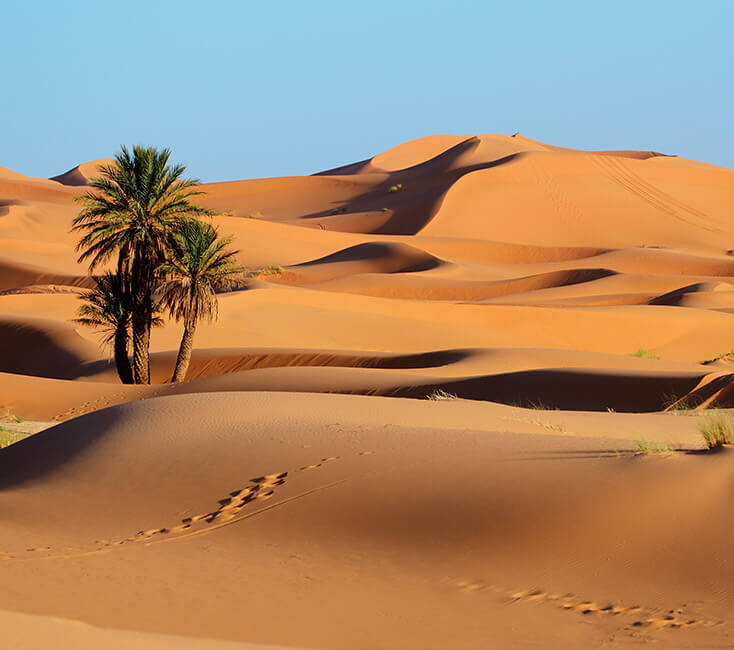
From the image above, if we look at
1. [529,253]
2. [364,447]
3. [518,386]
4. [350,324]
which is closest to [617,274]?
[529,253]

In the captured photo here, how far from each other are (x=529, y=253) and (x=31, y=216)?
111 ft

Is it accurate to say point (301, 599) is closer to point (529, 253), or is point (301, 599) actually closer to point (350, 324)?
point (350, 324)

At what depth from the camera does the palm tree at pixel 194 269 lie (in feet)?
84.0

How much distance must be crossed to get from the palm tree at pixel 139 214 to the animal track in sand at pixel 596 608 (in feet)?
65.8

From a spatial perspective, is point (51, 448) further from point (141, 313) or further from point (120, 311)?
point (120, 311)

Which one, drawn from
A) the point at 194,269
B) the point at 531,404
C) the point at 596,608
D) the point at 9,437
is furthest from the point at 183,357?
the point at 596,608

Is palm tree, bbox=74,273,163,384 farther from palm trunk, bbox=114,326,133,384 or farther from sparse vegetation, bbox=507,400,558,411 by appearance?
sparse vegetation, bbox=507,400,558,411

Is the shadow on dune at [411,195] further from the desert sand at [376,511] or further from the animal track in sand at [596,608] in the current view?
the animal track in sand at [596,608]

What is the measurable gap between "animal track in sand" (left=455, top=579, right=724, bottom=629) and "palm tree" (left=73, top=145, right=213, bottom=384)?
20.1 meters

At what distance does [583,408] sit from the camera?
19.2m

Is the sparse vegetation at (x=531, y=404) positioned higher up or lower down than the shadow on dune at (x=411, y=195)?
lower down

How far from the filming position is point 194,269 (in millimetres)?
25656

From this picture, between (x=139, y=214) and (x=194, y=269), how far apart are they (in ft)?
6.20

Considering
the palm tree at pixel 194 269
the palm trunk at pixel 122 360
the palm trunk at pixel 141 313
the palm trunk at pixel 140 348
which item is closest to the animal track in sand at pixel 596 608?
the palm tree at pixel 194 269
